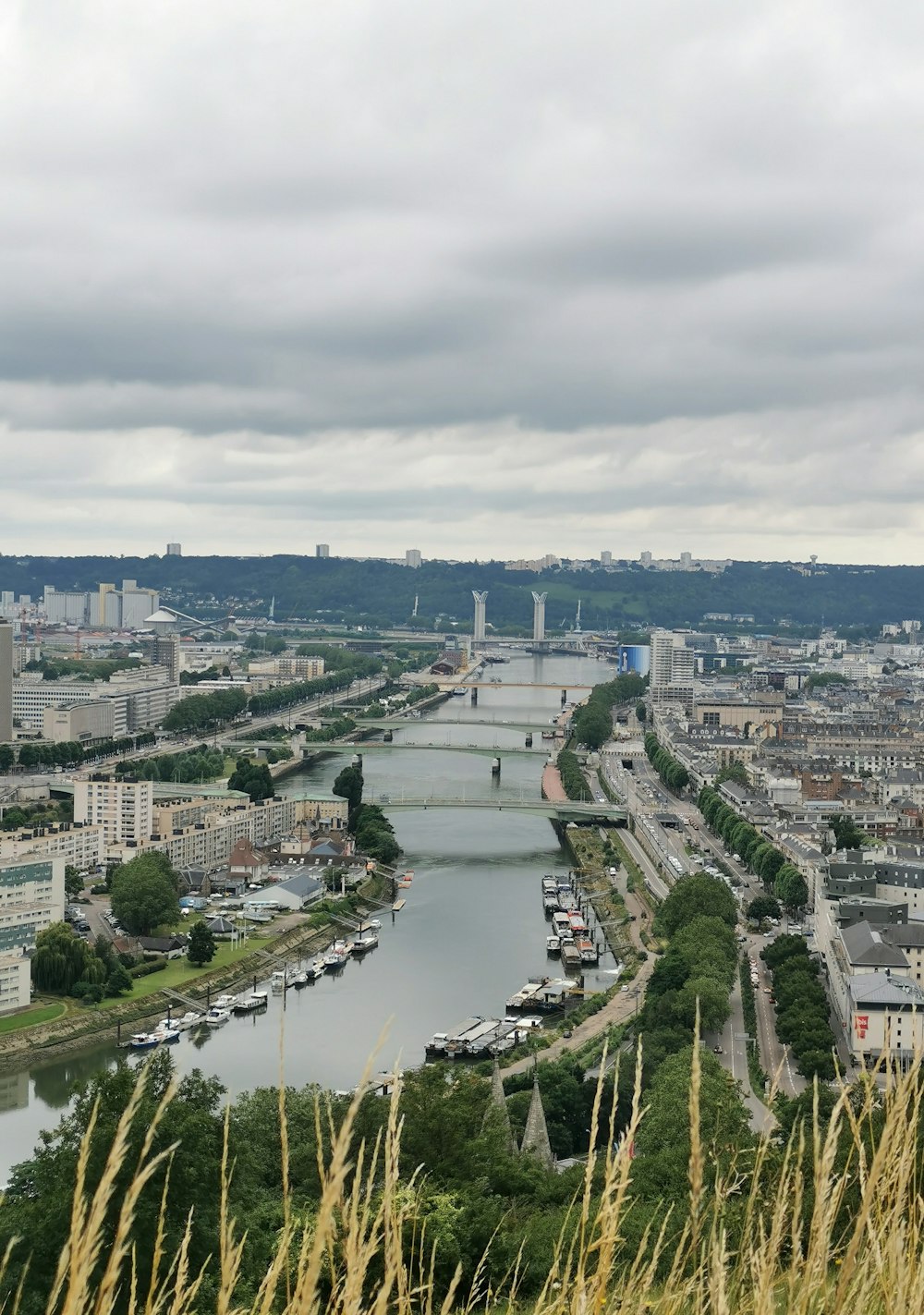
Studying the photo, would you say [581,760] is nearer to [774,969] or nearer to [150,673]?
[150,673]

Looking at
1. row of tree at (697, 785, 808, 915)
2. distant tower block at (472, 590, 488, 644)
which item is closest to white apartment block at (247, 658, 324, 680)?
distant tower block at (472, 590, 488, 644)

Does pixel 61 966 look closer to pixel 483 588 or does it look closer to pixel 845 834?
pixel 845 834

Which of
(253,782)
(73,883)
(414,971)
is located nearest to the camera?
(414,971)

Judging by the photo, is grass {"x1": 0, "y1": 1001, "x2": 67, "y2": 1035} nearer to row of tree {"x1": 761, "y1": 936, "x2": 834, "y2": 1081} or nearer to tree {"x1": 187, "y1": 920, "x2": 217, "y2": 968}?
tree {"x1": 187, "y1": 920, "x2": 217, "y2": 968}

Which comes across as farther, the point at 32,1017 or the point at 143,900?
the point at 143,900

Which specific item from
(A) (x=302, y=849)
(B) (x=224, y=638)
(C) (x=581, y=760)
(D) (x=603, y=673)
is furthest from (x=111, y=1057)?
(B) (x=224, y=638)

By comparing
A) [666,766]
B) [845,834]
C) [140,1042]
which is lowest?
[140,1042]

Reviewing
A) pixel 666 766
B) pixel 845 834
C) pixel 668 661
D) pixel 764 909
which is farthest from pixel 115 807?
pixel 668 661
